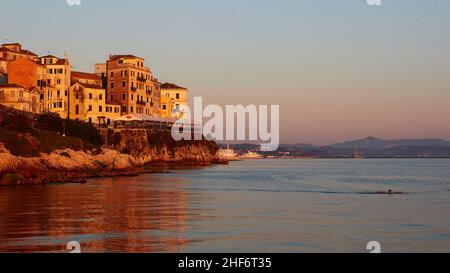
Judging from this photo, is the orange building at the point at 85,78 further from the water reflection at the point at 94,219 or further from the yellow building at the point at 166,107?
the water reflection at the point at 94,219

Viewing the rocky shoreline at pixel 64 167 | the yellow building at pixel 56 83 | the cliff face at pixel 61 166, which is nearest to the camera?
the rocky shoreline at pixel 64 167

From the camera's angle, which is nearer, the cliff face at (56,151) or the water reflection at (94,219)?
the water reflection at (94,219)

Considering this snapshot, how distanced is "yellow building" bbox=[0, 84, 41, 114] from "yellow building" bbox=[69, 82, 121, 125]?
48.9ft

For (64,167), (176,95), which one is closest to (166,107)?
(176,95)

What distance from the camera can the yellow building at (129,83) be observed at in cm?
13911

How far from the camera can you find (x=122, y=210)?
152 feet

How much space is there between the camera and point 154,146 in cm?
14412

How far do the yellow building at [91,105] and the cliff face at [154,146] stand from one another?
13.4 feet

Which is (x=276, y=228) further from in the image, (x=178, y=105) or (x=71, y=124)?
(x=178, y=105)

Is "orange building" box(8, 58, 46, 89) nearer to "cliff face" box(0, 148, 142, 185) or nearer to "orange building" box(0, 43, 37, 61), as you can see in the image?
"orange building" box(0, 43, 37, 61)

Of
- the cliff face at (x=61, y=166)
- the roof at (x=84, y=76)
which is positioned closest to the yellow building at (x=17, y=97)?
the cliff face at (x=61, y=166)

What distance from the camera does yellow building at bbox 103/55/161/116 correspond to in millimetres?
139113
